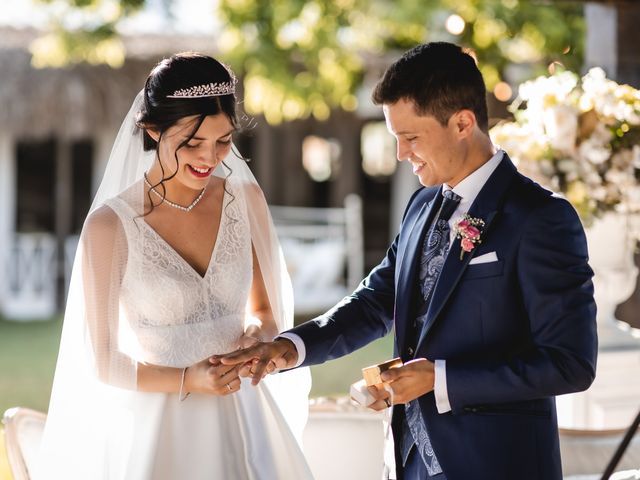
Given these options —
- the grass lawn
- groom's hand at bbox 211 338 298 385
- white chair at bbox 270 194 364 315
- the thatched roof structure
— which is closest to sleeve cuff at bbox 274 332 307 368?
groom's hand at bbox 211 338 298 385

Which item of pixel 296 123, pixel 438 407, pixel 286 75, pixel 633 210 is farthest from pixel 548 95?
pixel 296 123

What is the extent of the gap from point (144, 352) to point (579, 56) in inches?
313

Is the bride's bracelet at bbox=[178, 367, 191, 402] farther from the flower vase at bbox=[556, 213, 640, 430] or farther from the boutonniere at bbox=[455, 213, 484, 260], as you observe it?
the flower vase at bbox=[556, 213, 640, 430]

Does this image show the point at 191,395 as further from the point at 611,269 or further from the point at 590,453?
the point at 611,269

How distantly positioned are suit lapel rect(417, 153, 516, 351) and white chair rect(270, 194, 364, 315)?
1002cm

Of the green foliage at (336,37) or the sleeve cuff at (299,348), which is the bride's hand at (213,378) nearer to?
the sleeve cuff at (299,348)

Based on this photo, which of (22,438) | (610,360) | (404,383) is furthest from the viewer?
(610,360)

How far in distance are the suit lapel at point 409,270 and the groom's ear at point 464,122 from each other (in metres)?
0.26

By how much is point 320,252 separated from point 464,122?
10372 millimetres

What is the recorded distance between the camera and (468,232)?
237 centimetres

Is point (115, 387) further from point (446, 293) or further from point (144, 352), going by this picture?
point (446, 293)

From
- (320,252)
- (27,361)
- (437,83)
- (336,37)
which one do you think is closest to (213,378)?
(437,83)

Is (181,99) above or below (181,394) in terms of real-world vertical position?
above

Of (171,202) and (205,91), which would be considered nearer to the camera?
(205,91)
